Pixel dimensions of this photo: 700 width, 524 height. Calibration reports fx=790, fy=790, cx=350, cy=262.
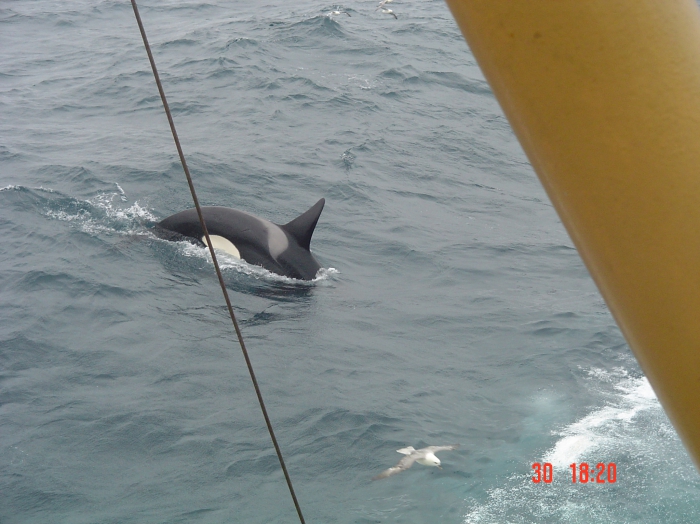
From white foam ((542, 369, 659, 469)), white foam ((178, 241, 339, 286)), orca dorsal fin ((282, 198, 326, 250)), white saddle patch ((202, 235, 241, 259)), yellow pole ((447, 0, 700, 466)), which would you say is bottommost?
white foam ((542, 369, 659, 469))

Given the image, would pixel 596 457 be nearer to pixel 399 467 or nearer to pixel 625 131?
pixel 399 467

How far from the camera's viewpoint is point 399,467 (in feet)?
22.6

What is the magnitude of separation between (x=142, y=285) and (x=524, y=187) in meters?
8.09

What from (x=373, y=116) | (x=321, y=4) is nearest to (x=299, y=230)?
(x=373, y=116)

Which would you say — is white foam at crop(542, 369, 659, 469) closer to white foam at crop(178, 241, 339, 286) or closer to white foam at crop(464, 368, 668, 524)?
white foam at crop(464, 368, 668, 524)

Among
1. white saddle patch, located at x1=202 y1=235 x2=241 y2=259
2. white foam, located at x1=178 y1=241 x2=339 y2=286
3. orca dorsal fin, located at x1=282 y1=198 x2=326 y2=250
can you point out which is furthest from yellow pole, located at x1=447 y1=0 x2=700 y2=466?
white saddle patch, located at x1=202 y1=235 x2=241 y2=259

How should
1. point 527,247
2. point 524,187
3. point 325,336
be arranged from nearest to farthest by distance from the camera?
point 325,336
point 527,247
point 524,187

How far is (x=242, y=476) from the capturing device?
22.2 ft

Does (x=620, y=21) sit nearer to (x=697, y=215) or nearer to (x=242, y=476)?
(x=697, y=215)

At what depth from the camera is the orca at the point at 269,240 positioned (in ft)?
34.1

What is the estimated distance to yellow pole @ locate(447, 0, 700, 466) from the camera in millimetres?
791

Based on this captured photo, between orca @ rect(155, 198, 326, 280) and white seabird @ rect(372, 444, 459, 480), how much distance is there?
3812 millimetres
